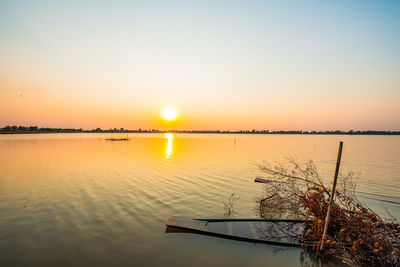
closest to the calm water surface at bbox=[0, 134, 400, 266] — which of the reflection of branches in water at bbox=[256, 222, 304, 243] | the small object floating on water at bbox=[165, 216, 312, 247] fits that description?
the small object floating on water at bbox=[165, 216, 312, 247]

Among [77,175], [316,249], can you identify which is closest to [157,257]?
[316,249]

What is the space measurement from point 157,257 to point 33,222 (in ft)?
19.5

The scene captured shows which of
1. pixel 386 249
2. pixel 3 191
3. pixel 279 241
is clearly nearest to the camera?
pixel 386 249

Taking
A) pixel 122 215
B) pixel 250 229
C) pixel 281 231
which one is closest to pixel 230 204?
pixel 250 229

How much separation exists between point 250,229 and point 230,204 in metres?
3.70

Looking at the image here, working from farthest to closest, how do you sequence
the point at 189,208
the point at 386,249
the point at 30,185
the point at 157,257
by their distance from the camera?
the point at 30,185 < the point at 189,208 < the point at 157,257 < the point at 386,249

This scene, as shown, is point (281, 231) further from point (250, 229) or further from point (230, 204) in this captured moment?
point (230, 204)

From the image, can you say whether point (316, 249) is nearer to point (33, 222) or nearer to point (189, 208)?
point (189, 208)

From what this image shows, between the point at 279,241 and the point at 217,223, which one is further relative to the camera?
the point at 217,223

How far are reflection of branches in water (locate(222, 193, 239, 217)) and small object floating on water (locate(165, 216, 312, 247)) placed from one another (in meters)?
1.89

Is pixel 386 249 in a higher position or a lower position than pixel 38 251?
higher

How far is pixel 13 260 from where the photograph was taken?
6.43 metres

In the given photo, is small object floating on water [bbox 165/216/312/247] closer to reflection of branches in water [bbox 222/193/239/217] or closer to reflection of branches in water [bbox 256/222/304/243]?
reflection of branches in water [bbox 256/222/304/243]

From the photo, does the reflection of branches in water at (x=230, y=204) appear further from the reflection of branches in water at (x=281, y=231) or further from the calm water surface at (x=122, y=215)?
the reflection of branches in water at (x=281, y=231)
